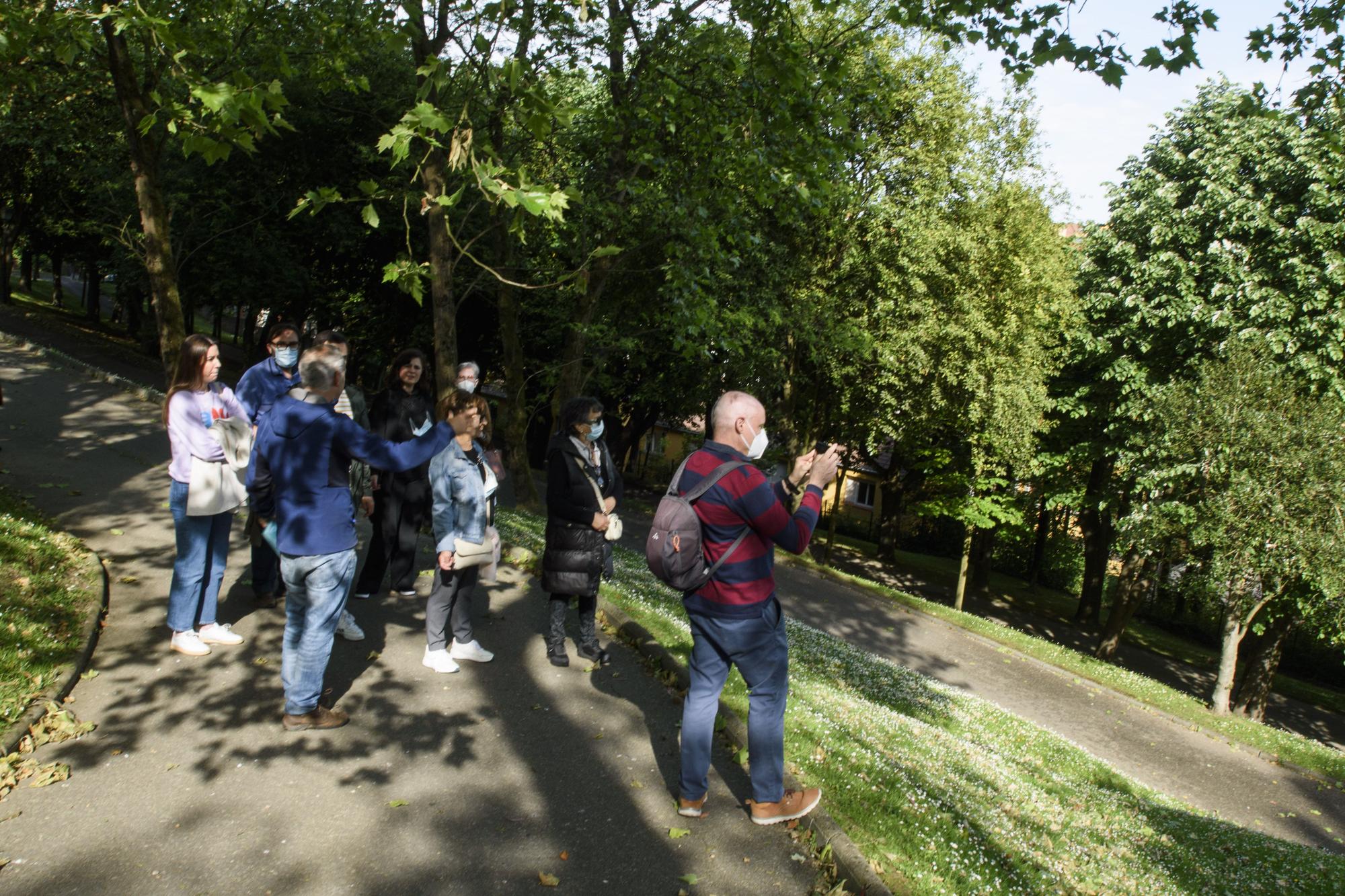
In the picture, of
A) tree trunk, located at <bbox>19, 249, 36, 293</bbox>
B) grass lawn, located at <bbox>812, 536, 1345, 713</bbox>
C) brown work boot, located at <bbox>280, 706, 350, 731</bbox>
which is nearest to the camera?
brown work boot, located at <bbox>280, 706, 350, 731</bbox>

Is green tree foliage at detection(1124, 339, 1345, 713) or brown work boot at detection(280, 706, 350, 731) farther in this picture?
green tree foliage at detection(1124, 339, 1345, 713)

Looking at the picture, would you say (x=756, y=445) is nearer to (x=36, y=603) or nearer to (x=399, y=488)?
(x=399, y=488)

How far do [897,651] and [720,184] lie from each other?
A: 28.0 ft

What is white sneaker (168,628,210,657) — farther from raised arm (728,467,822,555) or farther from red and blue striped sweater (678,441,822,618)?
raised arm (728,467,822,555)

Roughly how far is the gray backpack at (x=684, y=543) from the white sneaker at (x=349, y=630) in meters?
3.50

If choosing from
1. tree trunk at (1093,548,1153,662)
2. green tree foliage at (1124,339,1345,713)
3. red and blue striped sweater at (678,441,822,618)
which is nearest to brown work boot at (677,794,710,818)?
red and blue striped sweater at (678,441,822,618)

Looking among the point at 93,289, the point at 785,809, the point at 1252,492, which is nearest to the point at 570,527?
the point at 785,809

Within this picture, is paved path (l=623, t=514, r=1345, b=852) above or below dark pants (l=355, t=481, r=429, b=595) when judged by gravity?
below

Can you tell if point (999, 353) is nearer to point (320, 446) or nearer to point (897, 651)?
point (897, 651)

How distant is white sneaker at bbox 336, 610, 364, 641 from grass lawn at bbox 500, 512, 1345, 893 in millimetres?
2526

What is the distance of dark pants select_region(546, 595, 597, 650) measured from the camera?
24.4ft

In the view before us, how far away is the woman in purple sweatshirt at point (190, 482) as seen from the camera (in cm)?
651

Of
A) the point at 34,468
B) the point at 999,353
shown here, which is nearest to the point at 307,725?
the point at 34,468

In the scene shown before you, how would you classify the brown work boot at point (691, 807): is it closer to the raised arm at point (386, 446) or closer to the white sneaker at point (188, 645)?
the raised arm at point (386, 446)
